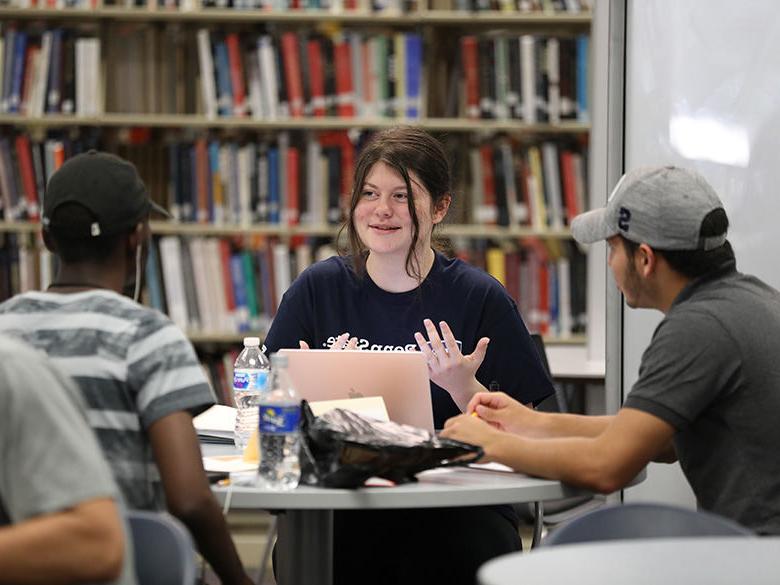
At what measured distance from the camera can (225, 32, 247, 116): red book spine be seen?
477 cm

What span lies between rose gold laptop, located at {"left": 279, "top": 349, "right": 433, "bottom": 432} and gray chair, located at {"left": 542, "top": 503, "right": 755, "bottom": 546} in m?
0.58

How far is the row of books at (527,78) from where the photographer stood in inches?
188

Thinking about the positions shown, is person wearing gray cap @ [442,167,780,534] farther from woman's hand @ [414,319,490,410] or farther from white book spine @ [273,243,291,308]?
white book spine @ [273,243,291,308]

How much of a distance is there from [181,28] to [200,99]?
12.2 inches

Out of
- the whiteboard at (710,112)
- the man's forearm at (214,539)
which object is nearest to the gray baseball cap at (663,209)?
the man's forearm at (214,539)

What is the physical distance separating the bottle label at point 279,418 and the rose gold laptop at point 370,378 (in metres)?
0.24

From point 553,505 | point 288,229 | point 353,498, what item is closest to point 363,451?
point 353,498

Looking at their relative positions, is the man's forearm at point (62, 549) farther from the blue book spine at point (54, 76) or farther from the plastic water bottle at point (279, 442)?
the blue book spine at point (54, 76)

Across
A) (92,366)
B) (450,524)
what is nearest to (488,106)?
(450,524)

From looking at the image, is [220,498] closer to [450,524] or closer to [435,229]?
[450,524]

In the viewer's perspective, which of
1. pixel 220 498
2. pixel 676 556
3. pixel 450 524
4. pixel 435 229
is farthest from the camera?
pixel 435 229

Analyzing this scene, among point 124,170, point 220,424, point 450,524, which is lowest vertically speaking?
point 450,524

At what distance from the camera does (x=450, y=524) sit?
2611mm

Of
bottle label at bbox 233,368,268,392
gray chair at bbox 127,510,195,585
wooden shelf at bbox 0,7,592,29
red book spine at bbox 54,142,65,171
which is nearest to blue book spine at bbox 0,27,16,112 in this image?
wooden shelf at bbox 0,7,592,29
